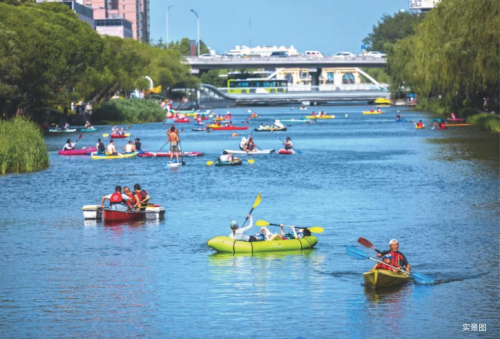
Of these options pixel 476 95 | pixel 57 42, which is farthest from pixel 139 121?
pixel 476 95

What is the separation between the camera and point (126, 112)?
10806 cm

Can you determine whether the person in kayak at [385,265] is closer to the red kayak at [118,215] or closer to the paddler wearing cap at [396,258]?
the paddler wearing cap at [396,258]

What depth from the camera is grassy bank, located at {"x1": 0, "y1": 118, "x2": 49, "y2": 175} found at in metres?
47.6

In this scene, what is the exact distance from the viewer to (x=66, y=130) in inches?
3413

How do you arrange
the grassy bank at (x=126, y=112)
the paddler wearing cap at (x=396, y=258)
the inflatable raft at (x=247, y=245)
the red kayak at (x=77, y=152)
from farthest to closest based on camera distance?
the grassy bank at (x=126, y=112)
the red kayak at (x=77, y=152)
the inflatable raft at (x=247, y=245)
the paddler wearing cap at (x=396, y=258)

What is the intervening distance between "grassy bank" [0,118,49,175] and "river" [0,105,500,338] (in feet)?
4.36

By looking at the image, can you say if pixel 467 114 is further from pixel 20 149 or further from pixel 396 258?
pixel 396 258

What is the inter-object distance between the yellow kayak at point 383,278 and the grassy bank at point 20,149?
30019 mm

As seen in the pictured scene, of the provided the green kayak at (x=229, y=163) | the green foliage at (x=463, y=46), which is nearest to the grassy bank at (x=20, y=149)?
the green kayak at (x=229, y=163)

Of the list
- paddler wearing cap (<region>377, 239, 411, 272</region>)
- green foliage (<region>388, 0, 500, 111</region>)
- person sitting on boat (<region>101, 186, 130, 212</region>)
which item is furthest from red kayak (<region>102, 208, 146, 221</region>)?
green foliage (<region>388, 0, 500, 111</region>)

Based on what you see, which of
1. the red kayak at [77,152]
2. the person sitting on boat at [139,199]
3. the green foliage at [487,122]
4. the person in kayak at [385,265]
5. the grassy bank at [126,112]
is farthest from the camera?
the grassy bank at [126,112]

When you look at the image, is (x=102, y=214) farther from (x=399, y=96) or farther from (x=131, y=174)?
(x=399, y=96)

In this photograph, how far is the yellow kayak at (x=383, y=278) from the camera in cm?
2134

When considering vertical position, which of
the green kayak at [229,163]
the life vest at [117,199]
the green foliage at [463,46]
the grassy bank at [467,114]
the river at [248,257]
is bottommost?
the river at [248,257]
